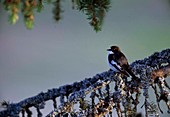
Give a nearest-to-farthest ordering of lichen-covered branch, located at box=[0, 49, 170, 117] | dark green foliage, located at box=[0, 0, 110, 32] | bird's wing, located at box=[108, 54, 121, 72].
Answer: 1. dark green foliage, located at box=[0, 0, 110, 32]
2. lichen-covered branch, located at box=[0, 49, 170, 117]
3. bird's wing, located at box=[108, 54, 121, 72]

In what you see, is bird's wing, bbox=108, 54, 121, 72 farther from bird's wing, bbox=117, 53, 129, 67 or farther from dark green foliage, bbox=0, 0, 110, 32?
dark green foliage, bbox=0, 0, 110, 32

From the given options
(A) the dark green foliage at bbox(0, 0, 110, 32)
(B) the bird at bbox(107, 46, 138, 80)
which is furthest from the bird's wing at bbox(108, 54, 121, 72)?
(A) the dark green foliage at bbox(0, 0, 110, 32)

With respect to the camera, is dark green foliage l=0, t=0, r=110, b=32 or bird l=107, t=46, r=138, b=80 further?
bird l=107, t=46, r=138, b=80

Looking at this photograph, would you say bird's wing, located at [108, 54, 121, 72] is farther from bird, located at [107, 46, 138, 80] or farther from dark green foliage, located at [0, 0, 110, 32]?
dark green foliage, located at [0, 0, 110, 32]

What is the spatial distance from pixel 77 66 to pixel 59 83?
3.6 inches

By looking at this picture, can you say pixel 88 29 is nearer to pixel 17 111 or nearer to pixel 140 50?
pixel 140 50

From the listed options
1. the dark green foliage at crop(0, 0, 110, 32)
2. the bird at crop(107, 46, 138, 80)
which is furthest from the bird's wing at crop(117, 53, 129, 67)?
the dark green foliage at crop(0, 0, 110, 32)

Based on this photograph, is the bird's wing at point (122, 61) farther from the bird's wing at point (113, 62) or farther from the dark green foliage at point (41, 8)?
the dark green foliage at point (41, 8)

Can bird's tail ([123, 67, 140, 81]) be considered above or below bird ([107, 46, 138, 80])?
below

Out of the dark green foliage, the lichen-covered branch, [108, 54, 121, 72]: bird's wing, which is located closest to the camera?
the dark green foliage

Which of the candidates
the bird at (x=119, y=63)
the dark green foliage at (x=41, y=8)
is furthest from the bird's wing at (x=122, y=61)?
the dark green foliage at (x=41, y=8)

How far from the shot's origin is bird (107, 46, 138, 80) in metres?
0.69

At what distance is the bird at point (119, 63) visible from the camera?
0.69 metres

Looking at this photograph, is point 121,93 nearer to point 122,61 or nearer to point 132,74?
point 132,74
